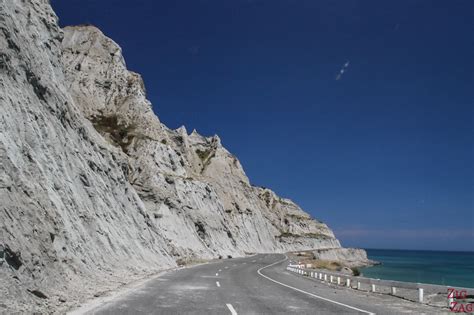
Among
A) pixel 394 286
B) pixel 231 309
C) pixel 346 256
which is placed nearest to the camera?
pixel 231 309

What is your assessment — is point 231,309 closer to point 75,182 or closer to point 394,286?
point 394,286

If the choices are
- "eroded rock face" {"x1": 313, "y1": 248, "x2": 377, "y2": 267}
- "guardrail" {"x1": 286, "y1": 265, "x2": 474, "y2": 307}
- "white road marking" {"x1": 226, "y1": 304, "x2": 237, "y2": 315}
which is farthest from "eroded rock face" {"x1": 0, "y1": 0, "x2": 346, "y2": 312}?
"eroded rock face" {"x1": 313, "y1": 248, "x2": 377, "y2": 267}

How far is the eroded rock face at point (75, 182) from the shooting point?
13.5m

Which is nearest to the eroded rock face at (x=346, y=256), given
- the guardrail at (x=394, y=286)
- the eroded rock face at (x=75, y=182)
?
the eroded rock face at (x=75, y=182)

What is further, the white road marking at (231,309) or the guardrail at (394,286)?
the guardrail at (394,286)

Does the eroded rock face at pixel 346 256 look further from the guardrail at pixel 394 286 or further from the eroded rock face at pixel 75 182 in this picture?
the guardrail at pixel 394 286

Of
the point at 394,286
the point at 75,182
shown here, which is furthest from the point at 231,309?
the point at 75,182

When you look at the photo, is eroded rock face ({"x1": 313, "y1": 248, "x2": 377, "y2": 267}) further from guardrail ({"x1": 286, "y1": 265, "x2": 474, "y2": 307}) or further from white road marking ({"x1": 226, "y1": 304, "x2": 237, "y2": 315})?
white road marking ({"x1": 226, "y1": 304, "x2": 237, "y2": 315})

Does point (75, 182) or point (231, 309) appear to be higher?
point (75, 182)

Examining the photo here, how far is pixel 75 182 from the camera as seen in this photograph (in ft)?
83.2

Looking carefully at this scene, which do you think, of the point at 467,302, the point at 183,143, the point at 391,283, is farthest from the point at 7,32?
the point at 183,143

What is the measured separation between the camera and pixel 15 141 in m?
17.4

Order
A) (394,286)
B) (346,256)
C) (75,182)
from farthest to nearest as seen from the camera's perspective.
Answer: (346,256)
(75,182)
(394,286)

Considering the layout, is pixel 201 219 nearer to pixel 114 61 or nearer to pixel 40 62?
pixel 114 61
